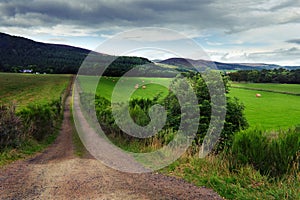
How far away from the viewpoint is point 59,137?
1595 centimetres

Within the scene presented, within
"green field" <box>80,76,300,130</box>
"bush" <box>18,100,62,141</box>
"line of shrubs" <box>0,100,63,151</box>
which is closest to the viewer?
"line of shrubs" <box>0,100,63,151</box>

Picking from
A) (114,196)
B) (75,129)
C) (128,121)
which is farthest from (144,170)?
(75,129)

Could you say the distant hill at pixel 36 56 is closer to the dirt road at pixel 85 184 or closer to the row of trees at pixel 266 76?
the row of trees at pixel 266 76

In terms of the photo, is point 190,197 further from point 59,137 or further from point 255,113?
point 255,113

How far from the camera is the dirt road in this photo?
582 cm

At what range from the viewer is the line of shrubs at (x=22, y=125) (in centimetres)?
1009

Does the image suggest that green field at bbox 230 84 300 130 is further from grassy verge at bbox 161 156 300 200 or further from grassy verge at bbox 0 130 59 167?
grassy verge at bbox 0 130 59 167

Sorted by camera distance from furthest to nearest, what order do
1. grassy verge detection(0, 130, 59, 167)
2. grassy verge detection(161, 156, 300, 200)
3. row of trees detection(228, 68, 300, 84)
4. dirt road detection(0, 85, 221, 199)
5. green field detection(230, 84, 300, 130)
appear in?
1. row of trees detection(228, 68, 300, 84)
2. green field detection(230, 84, 300, 130)
3. grassy verge detection(0, 130, 59, 167)
4. dirt road detection(0, 85, 221, 199)
5. grassy verge detection(161, 156, 300, 200)

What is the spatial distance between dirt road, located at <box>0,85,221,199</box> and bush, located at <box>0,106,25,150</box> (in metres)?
1.89

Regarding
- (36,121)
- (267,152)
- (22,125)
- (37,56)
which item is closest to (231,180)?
(267,152)

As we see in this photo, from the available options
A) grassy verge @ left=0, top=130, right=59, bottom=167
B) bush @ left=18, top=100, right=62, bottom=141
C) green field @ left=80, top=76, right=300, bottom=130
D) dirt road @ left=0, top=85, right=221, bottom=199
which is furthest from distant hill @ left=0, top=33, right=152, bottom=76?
dirt road @ left=0, top=85, right=221, bottom=199

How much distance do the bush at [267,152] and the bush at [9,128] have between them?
24.7 feet

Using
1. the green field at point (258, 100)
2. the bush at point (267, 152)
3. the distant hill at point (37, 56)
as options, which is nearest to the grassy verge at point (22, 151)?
the green field at point (258, 100)

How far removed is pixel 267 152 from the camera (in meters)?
7.24
